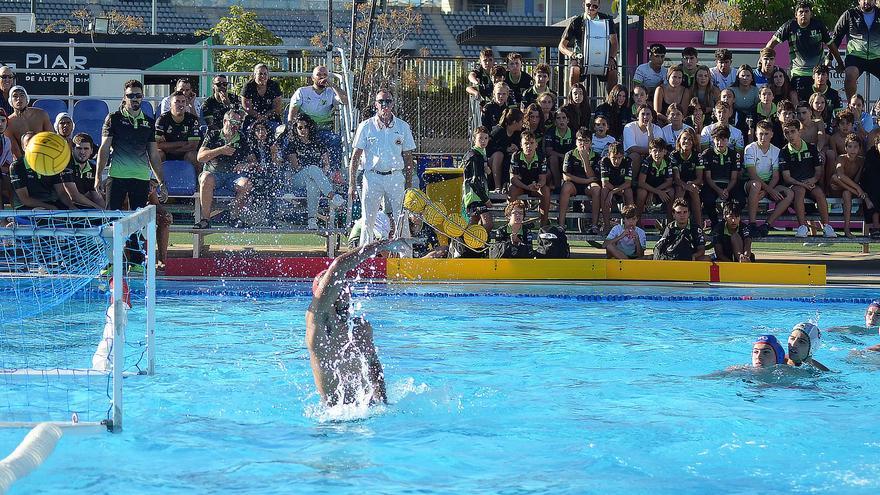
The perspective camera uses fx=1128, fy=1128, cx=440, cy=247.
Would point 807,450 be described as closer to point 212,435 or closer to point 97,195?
point 212,435

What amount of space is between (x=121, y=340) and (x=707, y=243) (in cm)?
949

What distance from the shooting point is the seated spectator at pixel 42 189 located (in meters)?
12.5

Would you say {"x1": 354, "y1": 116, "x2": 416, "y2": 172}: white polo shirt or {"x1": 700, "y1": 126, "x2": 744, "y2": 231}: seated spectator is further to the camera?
{"x1": 700, "y1": 126, "x2": 744, "y2": 231}: seated spectator

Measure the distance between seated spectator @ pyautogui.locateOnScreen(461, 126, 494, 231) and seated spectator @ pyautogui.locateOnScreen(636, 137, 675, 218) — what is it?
1.93m

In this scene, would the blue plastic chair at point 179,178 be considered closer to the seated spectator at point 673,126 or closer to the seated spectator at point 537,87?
the seated spectator at point 537,87

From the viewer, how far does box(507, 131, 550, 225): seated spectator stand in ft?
45.9

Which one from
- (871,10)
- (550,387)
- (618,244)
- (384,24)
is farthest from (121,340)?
(384,24)

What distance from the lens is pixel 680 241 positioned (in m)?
13.4

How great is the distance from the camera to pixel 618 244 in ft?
44.9

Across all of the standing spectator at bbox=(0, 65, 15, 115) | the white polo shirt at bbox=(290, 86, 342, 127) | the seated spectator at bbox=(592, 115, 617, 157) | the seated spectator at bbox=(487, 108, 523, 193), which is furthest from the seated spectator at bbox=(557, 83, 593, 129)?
the standing spectator at bbox=(0, 65, 15, 115)

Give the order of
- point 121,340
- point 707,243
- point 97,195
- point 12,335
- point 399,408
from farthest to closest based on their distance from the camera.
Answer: point 707,243 < point 97,195 < point 12,335 < point 399,408 < point 121,340

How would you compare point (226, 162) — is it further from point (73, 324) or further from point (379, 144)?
point (73, 324)

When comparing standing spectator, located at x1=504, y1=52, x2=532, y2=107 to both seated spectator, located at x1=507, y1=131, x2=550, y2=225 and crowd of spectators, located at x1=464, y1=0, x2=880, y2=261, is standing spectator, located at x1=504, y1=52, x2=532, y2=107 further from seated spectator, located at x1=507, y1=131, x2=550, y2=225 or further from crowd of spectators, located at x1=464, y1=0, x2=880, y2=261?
seated spectator, located at x1=507, y1=131, x2=550, y2=225

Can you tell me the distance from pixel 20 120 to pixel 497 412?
858 centimetres
